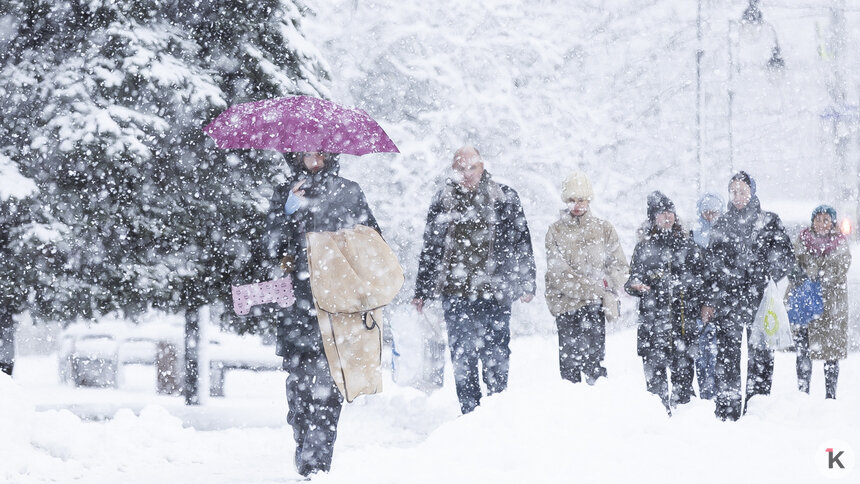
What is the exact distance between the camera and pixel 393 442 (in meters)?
8.23

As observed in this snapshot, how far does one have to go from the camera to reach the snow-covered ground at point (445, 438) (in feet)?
17.6

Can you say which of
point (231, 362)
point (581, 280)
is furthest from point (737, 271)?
point (231, 362)

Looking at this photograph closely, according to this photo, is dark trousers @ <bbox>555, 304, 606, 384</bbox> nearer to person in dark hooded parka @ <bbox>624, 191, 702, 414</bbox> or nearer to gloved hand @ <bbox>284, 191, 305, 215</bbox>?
person in dark hooded parka @ <bbox>624, 191, 702, 414</bbox>

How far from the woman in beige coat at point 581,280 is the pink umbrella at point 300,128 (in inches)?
78.8

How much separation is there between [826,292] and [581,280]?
3163mm

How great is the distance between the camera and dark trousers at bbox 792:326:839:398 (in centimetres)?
973

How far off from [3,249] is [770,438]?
6003 mm

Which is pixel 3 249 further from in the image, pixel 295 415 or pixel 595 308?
pixel 595 308

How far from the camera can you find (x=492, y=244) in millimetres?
7516

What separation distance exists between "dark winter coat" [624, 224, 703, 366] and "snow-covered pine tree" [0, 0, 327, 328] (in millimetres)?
3456

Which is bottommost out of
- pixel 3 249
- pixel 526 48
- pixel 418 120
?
pixel 3 249

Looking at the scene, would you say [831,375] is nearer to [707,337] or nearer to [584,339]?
[707,337]

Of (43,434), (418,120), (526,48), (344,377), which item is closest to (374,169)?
(418,120)

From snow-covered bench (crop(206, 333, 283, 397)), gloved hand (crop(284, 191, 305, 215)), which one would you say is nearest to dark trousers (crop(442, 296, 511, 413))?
gloved hand (crop(284, 191, 305, 215))
